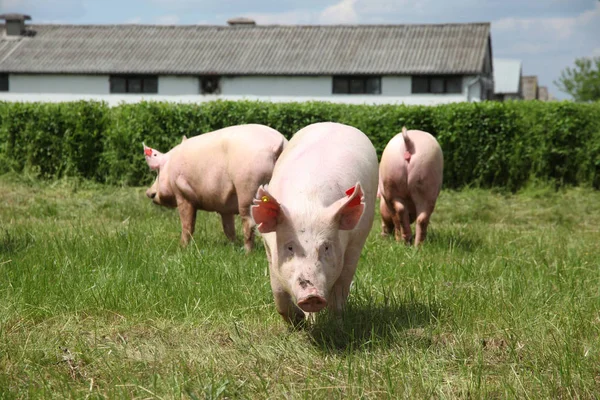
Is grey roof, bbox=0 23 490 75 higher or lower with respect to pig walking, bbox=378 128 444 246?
higher

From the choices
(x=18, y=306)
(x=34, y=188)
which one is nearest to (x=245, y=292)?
(x=18, y=306)

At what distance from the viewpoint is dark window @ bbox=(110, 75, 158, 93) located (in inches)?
1336

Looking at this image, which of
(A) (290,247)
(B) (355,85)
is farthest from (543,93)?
(A) (290,247)

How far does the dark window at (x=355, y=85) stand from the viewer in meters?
32.5

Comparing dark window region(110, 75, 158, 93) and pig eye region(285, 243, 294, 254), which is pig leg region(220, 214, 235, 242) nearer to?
pig eye region(285, 243, 294, 254)

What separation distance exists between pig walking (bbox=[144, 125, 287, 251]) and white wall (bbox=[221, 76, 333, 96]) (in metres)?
25.1

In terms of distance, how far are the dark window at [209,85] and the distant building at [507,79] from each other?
31.7 meters

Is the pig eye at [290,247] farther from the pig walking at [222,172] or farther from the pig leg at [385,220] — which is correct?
the pig leg at [385,220]

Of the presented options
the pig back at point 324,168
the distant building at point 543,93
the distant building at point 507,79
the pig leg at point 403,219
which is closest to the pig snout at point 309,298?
the pig back at point 324,168

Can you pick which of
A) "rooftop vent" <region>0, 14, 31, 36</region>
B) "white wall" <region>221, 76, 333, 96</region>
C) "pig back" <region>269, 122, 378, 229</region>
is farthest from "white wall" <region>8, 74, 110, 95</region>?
"pig back" <region>269, 122, 378, 229</region>

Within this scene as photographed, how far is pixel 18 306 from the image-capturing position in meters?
4.48

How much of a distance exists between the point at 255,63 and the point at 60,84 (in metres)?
9.22

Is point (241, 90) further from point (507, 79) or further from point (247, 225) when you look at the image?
point (507, 79)

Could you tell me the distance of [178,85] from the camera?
33469 mm
